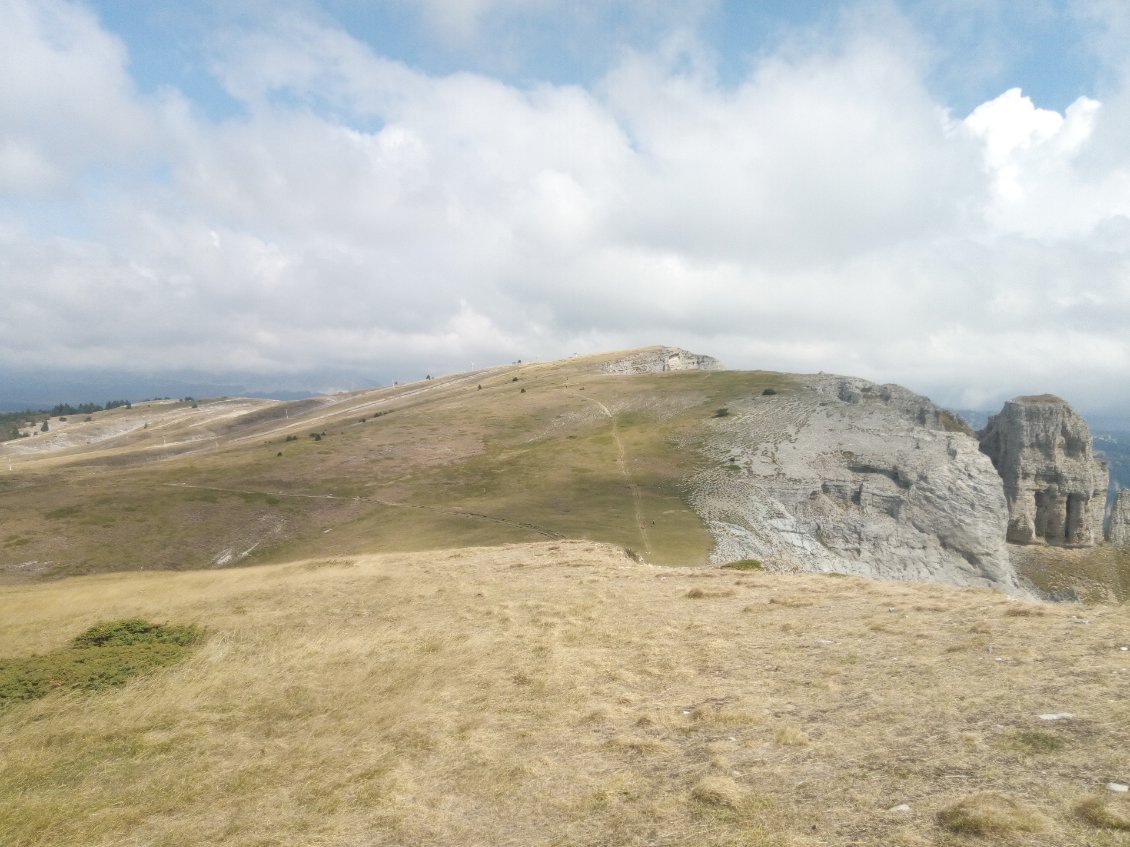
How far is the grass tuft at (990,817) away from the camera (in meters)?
8.45

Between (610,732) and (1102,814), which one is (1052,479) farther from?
(1102,814)

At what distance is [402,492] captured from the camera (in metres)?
77.8

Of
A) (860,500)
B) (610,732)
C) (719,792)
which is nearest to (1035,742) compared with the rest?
(719,792)

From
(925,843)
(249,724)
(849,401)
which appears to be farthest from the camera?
(849,401)

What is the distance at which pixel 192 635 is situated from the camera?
23.9 m

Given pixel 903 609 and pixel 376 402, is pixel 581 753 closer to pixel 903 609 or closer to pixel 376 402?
pixel 903 609

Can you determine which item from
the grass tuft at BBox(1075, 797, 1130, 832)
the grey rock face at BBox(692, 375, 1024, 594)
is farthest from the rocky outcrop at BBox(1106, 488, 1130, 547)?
the grass tuft at BBox(1075, 797, 1130, 832)

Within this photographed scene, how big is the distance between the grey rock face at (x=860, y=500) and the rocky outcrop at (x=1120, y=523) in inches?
1908

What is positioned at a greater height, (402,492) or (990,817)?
(990,817)

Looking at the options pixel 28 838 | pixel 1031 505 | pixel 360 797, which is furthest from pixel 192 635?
pixel 1031 505

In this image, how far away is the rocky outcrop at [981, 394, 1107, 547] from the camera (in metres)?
108

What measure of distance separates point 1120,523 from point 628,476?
104123 mm

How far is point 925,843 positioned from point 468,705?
11644 millimetres

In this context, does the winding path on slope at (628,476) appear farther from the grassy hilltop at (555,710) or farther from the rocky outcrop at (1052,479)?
the rocky outcrop at (1052,479)
